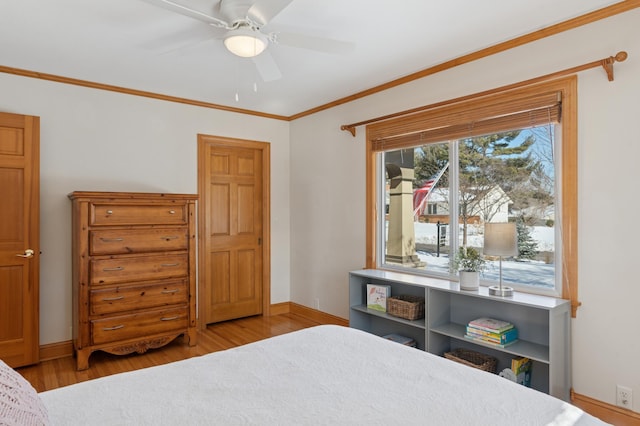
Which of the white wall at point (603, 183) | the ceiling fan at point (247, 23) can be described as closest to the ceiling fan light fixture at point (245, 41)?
the ceiling fan at point (247, 23)

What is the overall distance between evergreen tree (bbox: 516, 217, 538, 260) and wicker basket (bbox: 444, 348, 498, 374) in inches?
30.5

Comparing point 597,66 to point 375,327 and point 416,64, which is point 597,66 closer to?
A: point 416,64

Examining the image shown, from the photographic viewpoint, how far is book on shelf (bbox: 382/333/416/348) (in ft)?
11.0

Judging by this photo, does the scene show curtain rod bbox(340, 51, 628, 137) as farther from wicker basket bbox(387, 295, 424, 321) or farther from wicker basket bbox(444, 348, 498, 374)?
wicker basket bbox(444, 348, 498, 374)

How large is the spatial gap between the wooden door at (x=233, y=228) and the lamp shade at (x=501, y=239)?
2785mm

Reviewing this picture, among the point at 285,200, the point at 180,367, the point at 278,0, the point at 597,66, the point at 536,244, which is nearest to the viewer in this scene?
the point at 180,367

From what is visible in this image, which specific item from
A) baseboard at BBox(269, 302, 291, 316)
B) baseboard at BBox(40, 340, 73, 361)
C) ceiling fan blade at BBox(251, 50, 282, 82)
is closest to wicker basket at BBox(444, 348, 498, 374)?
baseboard at BBox(269, 302, 291, 316)

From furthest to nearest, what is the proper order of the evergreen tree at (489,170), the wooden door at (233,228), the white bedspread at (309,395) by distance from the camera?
the wooden door at (233,228) → the evergreen tree at (489,170) → the white bedspread at (309,395)

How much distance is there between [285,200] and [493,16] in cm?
312

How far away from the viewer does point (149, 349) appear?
3.54 meters

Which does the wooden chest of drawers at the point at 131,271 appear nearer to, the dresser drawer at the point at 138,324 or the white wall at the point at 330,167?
the dresser drawer at the point at 138,324

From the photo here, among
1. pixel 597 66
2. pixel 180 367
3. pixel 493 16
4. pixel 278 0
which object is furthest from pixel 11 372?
pixel 597 66

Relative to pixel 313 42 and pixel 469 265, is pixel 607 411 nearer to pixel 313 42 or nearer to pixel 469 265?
pixel 469 265

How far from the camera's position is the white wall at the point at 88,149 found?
3391 mm
